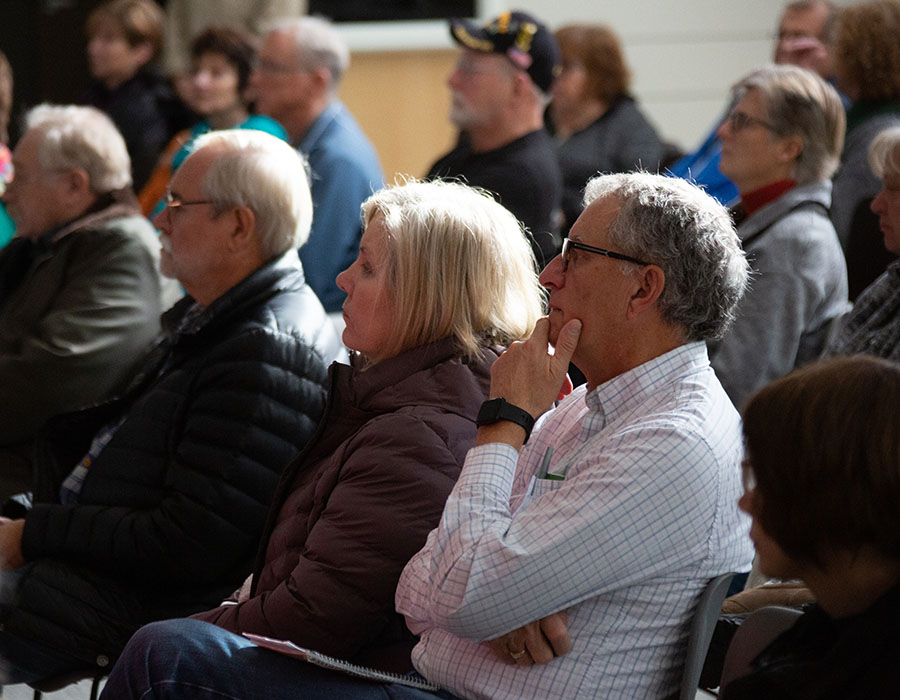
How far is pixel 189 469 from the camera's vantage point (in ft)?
7.44

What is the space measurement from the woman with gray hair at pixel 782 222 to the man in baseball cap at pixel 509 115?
67 centimetres

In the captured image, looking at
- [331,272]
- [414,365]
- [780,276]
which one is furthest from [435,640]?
[331,272]

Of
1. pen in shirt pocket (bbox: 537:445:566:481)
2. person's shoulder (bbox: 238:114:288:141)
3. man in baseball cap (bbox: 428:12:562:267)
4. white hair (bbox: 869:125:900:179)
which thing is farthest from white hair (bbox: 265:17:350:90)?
pen in shirt pocket (bbox: 537:445:566:481)

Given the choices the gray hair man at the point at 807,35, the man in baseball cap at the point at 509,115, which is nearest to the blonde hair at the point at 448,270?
the man in baseball cap at the point at 509,115

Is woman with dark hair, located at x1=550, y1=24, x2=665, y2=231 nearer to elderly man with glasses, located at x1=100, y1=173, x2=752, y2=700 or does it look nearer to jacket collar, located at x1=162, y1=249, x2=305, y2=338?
jacket collar, located at x1=162, y1=249, x2=305, y2=338

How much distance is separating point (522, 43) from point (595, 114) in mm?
1212

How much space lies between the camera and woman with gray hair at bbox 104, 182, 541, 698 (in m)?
1.80

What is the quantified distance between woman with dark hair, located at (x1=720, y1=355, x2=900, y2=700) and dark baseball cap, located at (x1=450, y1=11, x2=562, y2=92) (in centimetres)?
304

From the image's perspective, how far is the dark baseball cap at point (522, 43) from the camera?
4.14m

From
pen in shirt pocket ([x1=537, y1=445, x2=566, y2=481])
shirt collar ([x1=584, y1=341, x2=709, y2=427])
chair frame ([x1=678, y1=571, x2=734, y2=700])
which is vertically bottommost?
chair frame ([x1=678, y1=571, x2=734, y2=700])

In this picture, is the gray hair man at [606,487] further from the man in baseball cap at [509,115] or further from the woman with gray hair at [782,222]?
the man in baseball cap at [509,115]

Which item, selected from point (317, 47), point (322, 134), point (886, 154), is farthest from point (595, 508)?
point (317, 47)

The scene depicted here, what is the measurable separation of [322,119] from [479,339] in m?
2.61

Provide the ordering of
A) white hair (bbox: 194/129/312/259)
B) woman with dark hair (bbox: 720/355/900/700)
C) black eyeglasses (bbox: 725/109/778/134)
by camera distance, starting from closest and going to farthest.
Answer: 1. woman with dark hair (bbox: 720/355/900/700)
2. white hair (bbox: 194/129/312/259)
3. black eyeglasses (bbox: 725/109/778/134)
